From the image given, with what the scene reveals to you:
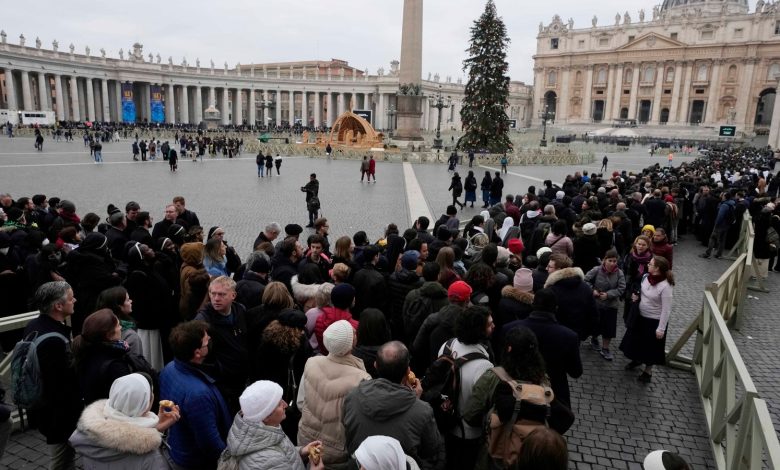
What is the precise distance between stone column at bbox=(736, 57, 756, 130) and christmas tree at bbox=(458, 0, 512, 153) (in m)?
54.3

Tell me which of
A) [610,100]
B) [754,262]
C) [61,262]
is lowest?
[754,262]

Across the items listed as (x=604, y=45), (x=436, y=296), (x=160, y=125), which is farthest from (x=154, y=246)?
(x=604, y=45)

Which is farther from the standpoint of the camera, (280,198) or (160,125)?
(160,125)

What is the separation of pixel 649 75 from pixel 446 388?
315 ft

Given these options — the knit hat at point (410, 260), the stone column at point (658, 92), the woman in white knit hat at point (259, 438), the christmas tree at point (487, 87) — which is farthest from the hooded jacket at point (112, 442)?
the stone column at point (658, 92)

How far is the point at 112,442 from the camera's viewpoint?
2646 mm

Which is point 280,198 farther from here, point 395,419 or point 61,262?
point 395,419

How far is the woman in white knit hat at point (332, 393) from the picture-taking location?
345cm

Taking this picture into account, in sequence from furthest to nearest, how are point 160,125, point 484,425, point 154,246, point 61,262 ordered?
1. point 160,125
2. point 154,246
3. point 61,262
4. point 484,425

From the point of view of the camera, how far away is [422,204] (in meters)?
18.7

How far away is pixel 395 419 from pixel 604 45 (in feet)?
336

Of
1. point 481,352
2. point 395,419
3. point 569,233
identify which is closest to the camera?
point 395,419

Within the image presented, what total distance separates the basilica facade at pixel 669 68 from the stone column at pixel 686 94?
0.46ft

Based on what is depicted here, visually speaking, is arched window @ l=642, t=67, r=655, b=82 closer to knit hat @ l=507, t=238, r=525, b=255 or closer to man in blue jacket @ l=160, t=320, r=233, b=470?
knit hat @ l=507, t=238, r=525, b=255
